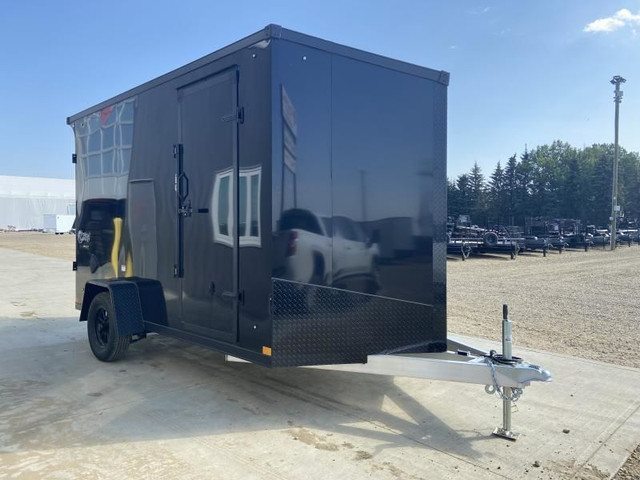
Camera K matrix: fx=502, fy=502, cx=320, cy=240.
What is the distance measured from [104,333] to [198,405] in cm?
209

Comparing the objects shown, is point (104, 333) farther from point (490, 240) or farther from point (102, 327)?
point (490, 240)

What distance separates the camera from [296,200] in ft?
12.6

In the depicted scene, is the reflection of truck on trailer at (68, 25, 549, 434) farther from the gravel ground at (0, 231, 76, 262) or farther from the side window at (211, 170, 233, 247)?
the gravel ground at (0, 231, 76, 262)

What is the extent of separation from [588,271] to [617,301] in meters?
7.21

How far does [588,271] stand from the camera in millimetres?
17219

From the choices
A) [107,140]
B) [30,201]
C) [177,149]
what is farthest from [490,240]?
[30,201]

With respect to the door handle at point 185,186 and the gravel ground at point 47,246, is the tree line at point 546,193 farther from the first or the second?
the door handle at point 185,186

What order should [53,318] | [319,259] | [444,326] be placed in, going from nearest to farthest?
[319,259] → [444,326] → [53,318]

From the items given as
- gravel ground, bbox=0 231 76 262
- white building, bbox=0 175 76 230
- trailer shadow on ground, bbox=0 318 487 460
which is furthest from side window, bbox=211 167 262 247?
white building, bbox=0 175 76 230

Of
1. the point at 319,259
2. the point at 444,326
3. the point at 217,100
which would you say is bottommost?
the point at 444,326

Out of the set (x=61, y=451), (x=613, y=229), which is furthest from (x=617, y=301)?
(x=613, y=229)

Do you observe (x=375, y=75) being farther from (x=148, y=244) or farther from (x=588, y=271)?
(x=588, y=271)

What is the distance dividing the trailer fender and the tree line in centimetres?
5549

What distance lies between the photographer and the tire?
5391 millimetres
